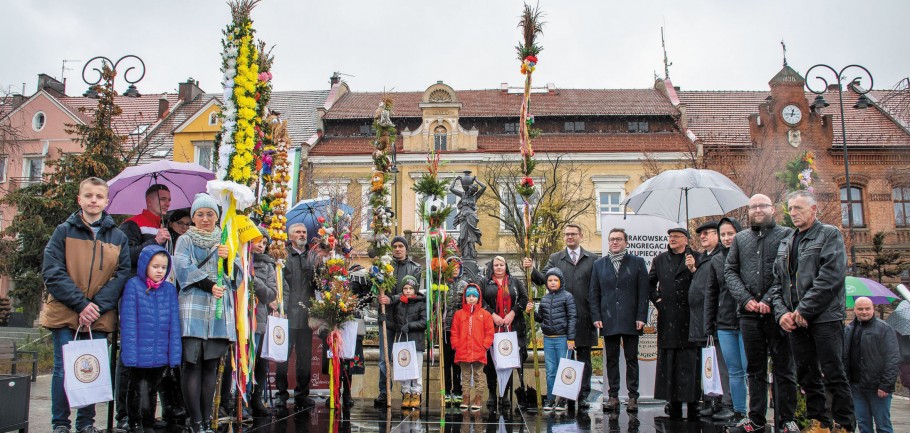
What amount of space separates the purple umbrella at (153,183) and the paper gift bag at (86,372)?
2813mm

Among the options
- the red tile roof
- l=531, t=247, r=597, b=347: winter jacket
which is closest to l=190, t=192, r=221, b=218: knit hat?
l=531, t=247, r=597, b=347: winter jacket

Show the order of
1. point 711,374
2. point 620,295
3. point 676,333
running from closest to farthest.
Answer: point 711,374 → point 676,333 → point 620,295

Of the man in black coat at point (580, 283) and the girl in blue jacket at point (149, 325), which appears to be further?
the man in black coat at point (580, 283)

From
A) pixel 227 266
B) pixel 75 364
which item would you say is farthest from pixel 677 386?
pixel 75 364

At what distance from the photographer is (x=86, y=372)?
18.6ft

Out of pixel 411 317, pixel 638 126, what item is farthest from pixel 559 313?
pixel 638 126

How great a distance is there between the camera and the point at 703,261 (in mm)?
8000

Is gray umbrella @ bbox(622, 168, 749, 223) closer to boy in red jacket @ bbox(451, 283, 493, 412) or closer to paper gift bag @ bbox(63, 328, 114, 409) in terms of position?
boy in red jacket @ bbox(451, 283, 493, 412)

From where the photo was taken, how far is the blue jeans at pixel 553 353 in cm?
852

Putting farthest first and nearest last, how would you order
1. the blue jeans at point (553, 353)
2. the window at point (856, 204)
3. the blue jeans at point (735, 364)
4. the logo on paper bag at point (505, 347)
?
the window at point (856, 204), the blue jeans at point (553, 353), the logo on paper bag at point (505, 347), the blue jeans at point (735, 364)

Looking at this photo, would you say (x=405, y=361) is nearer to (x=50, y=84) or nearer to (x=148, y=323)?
(x=148, y=323)

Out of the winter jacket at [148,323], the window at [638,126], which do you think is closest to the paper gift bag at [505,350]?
the winter jacket at [148,323]

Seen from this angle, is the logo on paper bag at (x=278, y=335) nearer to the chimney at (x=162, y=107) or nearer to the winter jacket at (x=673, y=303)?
the winter jacket at (x=673, y=303)

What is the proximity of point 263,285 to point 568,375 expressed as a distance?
3.65 metres
